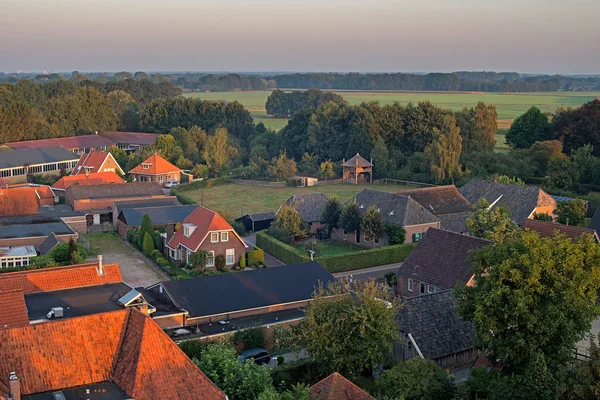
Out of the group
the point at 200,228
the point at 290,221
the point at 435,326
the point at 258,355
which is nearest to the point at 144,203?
the point at 290,221

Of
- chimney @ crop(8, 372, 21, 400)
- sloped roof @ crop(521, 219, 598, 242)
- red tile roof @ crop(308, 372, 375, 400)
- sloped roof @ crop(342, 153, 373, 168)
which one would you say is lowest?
sloped roof @ crop(342, 153, 373, 168)

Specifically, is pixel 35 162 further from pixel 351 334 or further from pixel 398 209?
pixel 351 334

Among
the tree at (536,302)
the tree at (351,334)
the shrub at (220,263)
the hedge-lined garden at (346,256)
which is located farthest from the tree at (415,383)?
the shrub at (220,263)

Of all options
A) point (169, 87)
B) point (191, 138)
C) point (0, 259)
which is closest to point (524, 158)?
point (191, 138)

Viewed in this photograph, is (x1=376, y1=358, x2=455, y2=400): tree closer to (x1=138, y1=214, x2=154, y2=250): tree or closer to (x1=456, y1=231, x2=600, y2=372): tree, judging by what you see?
(x1=456, y1=231, x2=600, y2=372): tree

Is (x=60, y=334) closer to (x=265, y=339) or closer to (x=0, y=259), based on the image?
(x=265, y=339)

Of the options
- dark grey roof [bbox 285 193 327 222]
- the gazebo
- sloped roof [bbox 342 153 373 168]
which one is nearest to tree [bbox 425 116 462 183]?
sloped roof [bbox 342 153 373 168]

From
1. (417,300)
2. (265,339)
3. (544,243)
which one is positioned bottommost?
(265,339)

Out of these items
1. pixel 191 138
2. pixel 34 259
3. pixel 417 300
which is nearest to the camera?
pixel 417 300
